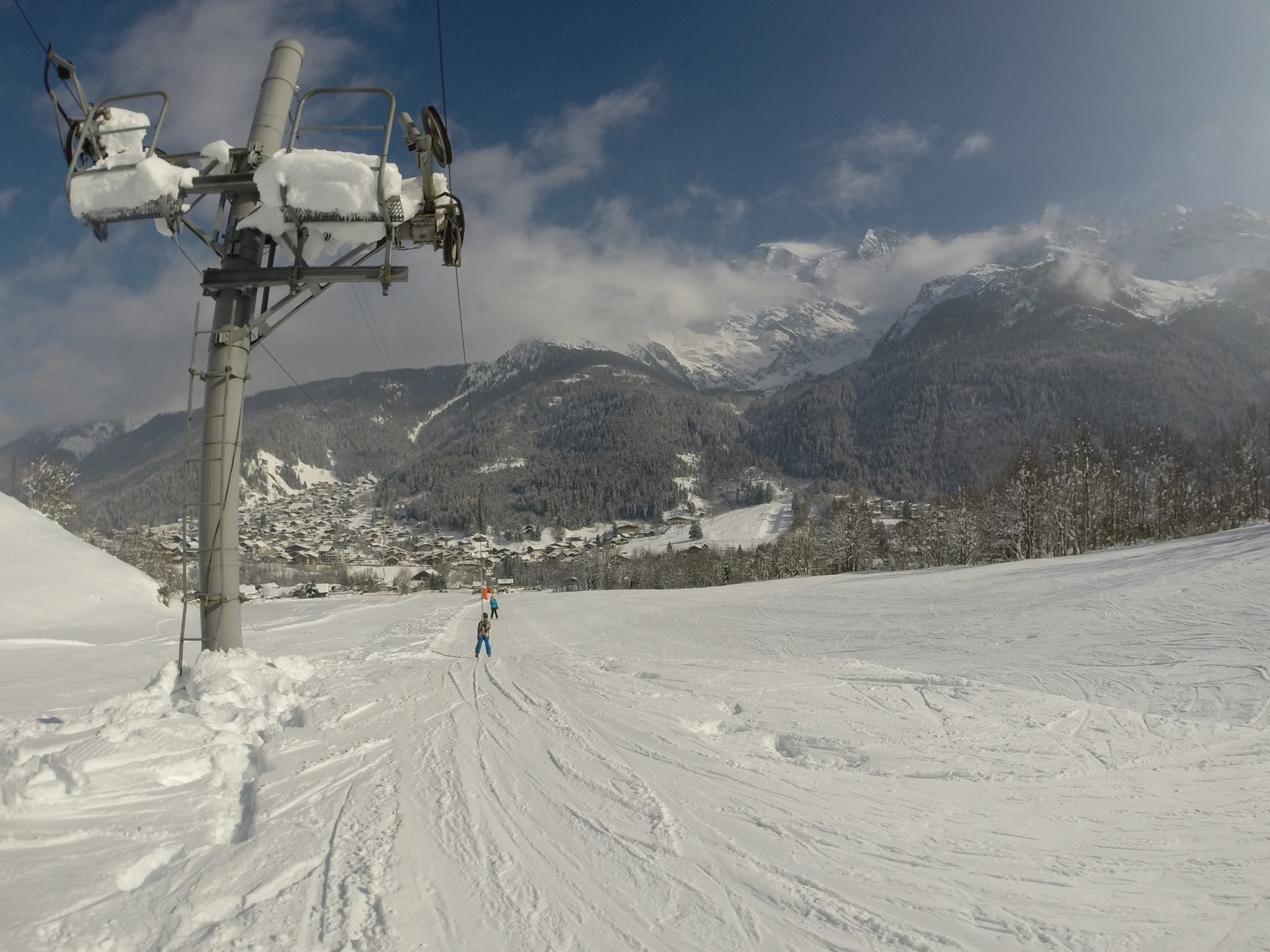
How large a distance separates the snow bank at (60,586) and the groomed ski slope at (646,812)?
2235 cm

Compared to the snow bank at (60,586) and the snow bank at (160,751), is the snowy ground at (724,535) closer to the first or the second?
the snow bank at (60,586)

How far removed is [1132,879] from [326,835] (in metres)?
5.78

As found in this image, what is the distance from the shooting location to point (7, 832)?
15.1 feet

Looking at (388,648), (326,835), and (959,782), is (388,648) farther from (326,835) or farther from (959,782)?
(959,782)

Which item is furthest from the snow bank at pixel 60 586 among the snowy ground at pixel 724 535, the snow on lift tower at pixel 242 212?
the snowy ground at pixel 724 535

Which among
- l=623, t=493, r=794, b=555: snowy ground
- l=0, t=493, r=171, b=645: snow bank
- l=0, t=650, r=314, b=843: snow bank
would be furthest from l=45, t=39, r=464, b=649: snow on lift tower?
l=623, t=493, r=794, b=555: snowy ground

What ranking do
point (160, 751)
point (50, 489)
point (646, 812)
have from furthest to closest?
point (50, 489) < point (160, 751) < point (646, 812)

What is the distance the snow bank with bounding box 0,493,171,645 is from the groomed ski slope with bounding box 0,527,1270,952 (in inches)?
880

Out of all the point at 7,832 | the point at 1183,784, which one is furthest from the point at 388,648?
→ the point at 1183,784

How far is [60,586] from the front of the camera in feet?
102

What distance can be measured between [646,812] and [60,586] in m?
37.3

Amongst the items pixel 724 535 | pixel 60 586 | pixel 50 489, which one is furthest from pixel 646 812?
pixel 724 535

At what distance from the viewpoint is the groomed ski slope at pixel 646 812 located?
3867mm

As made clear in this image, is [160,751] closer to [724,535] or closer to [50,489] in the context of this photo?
[50,489]
